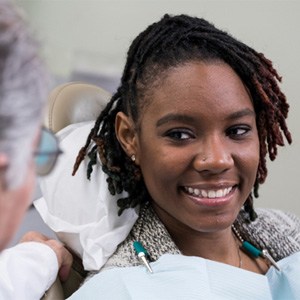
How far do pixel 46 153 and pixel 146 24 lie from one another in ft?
3.97

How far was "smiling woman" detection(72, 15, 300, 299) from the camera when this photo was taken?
3.00 feet

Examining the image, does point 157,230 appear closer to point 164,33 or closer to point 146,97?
point 146,97

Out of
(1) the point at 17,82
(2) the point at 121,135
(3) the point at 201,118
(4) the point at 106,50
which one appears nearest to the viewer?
(1) the point at 17,82

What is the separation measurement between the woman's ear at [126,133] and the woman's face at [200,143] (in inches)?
0.7

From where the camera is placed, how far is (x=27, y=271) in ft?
3.06

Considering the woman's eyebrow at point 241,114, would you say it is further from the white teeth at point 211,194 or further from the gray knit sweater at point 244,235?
the gray knit sweater at point 244,235

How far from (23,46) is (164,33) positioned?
23.0 inches

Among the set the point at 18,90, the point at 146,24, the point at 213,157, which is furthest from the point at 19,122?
the point at 146,24

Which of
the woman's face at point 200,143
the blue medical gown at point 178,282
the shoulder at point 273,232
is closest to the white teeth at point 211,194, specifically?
the woman's face at point 200,143

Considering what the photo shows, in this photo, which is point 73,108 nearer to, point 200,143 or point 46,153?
point 200,143

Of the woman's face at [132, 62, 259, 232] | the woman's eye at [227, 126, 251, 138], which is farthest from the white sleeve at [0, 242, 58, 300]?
the woman's eye at [227, 126, 251, 138]

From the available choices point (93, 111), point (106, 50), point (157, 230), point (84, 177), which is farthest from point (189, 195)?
point (106, 50)

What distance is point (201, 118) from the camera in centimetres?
91

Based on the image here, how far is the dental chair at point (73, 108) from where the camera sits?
3.54 feet
